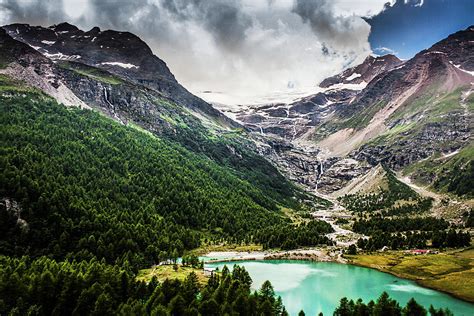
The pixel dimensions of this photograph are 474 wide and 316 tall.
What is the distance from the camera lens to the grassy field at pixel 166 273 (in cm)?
10575

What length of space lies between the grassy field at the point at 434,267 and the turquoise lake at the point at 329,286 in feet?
11.2

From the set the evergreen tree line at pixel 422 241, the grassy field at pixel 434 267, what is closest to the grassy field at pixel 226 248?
the grassy field at pixel 434 267

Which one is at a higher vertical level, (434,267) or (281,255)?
(434,267)

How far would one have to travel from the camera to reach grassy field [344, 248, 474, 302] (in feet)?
327

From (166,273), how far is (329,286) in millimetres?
51156

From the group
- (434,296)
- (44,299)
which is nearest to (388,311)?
(434,296)

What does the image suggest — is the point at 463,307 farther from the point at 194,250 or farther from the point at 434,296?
the point at 194,250

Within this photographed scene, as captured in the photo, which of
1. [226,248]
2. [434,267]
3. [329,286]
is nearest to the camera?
[329,286]

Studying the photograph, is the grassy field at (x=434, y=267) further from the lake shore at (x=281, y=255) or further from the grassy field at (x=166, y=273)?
the grassy field at (x=166, y=273)

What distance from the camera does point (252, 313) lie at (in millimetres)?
73625

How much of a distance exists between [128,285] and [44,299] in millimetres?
17237

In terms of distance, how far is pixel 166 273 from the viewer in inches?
4382

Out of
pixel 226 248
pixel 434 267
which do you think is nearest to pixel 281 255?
pixel 226 248

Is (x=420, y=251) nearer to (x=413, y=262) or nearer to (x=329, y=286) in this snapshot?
(x=413, y=262)
